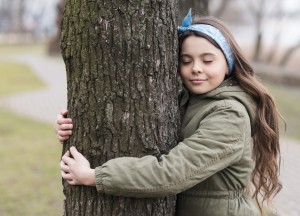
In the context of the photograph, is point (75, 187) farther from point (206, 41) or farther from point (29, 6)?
point (29, 6)

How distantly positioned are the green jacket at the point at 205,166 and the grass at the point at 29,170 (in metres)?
2.96

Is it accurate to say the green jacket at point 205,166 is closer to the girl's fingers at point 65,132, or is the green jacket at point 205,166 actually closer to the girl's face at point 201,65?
the girl's face at point 201,65

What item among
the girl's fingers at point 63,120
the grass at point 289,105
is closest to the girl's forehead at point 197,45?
the girl's fingers at point 63,120

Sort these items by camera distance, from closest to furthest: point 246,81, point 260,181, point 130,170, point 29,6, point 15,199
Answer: point 130,170 → point 246,81 → point 260,181 → point 15,199 → point 29,6

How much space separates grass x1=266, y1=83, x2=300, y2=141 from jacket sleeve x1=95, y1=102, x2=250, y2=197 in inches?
251

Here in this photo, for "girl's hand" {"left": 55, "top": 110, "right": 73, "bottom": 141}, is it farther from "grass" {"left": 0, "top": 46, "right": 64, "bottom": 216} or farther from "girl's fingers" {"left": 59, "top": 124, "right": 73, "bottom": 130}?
"grass" {"left": 0, "top": 46, "right": 64, "bottom": 216}

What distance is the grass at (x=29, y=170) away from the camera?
5.02 meters

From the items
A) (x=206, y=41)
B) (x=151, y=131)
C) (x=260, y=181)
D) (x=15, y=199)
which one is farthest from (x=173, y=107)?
(x=15, y=199)

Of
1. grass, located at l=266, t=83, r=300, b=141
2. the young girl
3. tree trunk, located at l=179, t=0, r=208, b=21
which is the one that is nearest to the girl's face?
the young girl

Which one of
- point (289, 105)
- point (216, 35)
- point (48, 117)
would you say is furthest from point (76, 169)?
point (289, 105)

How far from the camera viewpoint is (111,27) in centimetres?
208

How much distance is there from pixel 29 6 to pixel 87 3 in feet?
197

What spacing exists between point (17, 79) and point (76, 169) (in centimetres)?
1567

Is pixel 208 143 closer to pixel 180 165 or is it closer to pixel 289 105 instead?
pixel 180 165
